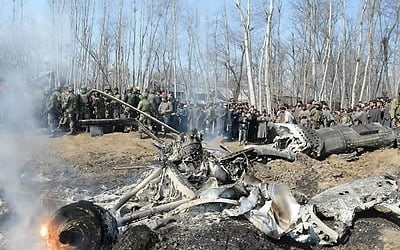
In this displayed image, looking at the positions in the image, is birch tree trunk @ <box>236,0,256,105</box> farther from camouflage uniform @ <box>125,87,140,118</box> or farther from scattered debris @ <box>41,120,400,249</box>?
scattered debris @ <box>41,120,400,249</box>

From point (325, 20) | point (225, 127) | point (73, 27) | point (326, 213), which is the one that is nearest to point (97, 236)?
point (326, 213)

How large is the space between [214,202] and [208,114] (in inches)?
454

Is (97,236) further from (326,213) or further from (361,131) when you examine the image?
(361,131)

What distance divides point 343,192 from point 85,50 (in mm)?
28574

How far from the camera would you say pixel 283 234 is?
5.69 meters

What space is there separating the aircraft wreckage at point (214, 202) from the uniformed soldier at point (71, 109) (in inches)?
308

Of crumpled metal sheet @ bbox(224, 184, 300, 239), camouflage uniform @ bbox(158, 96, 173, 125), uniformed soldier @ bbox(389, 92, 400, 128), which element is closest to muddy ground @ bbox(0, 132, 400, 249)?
crumpled metal sheet @ bbox(224, 184, 300, 239)

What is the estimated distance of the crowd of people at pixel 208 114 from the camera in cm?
1512

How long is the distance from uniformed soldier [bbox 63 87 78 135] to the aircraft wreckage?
25.7ft

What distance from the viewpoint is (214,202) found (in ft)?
19.7

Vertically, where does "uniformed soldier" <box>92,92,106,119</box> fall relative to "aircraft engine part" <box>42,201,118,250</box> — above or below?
above

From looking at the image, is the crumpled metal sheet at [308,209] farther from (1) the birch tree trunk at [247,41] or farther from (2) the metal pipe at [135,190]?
(1) the birch tree trunk at [247,41]

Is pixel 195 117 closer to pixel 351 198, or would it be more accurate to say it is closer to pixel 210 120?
pixel 210 120

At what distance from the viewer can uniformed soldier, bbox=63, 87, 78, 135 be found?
49.4 ft
